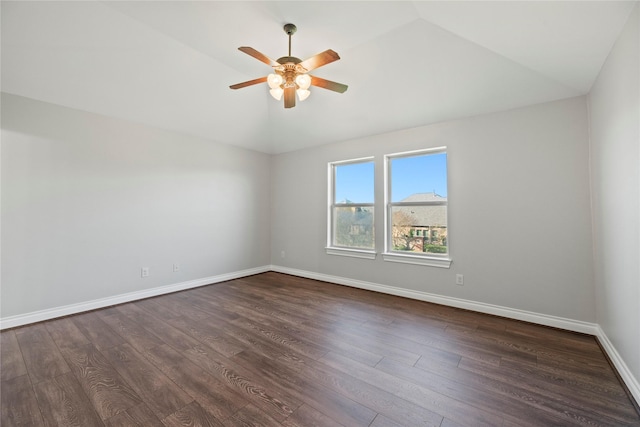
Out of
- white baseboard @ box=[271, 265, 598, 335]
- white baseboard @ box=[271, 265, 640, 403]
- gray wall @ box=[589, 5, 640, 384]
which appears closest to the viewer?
gray wall @ box=[589, 5, 640, 384]

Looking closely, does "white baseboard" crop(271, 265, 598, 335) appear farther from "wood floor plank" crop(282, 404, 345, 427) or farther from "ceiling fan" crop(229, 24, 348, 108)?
"ceiling fan" crop(229, 24, 348, 108)

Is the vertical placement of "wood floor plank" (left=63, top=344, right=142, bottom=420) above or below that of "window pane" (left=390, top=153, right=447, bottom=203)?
below

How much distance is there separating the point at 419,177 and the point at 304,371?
2909 millimetres

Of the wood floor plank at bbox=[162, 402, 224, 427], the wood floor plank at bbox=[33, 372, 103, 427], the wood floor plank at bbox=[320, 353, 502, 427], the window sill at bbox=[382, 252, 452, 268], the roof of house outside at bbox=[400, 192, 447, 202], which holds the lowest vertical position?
the wood floor plank at bbox=[33, 372, 103, 427]

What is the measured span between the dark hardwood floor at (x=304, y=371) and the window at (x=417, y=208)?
2.83 feet

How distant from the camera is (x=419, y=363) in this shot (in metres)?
2.02

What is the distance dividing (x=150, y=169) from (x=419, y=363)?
4043 millimetres

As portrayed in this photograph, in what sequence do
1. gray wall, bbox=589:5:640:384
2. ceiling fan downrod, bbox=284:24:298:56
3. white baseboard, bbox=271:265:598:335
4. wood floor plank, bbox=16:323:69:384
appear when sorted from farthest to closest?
1. white baseboard, bbox=271:265:598:335
2. ceiling fan downrod, bbox=284:24:298:56
3. wood floor plank, bbox=16:323:69:384
4. gray wall, bbox=589:5:640:384

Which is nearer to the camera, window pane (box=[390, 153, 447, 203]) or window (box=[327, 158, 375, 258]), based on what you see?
window pane (box=[390, 153, 447, 203])

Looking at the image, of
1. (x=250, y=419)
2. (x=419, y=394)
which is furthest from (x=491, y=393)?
(x=250, y=419)

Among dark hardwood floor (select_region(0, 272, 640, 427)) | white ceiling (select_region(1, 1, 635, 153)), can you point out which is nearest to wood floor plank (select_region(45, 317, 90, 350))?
dark hardwood floor (select_region(0, 272, 640, 427))

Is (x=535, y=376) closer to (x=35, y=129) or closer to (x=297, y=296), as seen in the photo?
(x=297, y=296)

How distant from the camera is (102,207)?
324cm

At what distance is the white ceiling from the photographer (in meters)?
2.04
